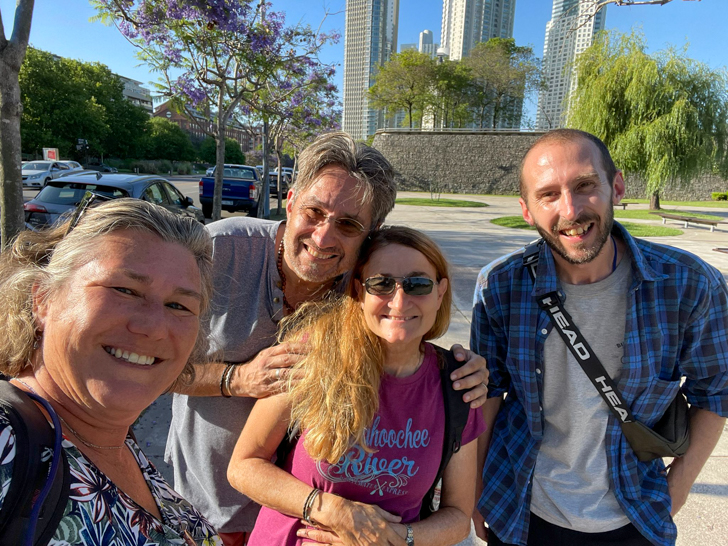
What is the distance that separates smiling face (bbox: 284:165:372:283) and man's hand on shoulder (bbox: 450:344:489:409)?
56 centimetres

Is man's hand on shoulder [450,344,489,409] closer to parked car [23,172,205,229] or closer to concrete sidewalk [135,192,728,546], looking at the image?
concrete sidewalk [135,192,728,546]

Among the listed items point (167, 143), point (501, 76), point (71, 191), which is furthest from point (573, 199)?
point (167, 143)

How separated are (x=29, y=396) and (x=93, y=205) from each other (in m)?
0.57

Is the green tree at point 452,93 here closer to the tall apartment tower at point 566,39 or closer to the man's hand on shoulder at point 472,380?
the tall apartment tower at point 566,39

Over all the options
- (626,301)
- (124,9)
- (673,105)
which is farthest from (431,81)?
(626,301)

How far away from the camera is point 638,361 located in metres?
1.63

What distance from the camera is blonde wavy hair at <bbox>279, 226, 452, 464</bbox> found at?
1449mm

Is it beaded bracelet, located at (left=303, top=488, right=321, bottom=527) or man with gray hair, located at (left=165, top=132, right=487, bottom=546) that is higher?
man with gray hair, located at (left=165, top=132, right=487, bottom=546)

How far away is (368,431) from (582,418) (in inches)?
33.1

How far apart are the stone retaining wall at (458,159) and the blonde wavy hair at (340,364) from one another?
42.0 meters

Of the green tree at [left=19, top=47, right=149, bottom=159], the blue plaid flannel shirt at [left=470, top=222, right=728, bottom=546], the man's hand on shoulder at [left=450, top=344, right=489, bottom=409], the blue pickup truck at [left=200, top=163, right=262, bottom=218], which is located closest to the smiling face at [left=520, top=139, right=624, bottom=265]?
the blue plaid flannel shirt at [left=470, top=222, right=728, bottom=546]

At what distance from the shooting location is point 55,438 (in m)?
0.84

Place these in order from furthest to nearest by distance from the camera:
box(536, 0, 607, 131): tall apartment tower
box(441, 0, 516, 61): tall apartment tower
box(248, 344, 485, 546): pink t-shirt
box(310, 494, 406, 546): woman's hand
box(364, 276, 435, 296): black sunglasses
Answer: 1. box(441, 0, 516, 61): tall apartment tower
2. box(536, 0, 607, 131): tall apartment tower
3. box(364, 276, 435, 296): black sunglasses
4. box(248, 344, 485, 546): pink t-shirt
5. box(310, 494, 406, 546): woman's hand

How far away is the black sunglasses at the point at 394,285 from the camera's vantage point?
1.58 m
